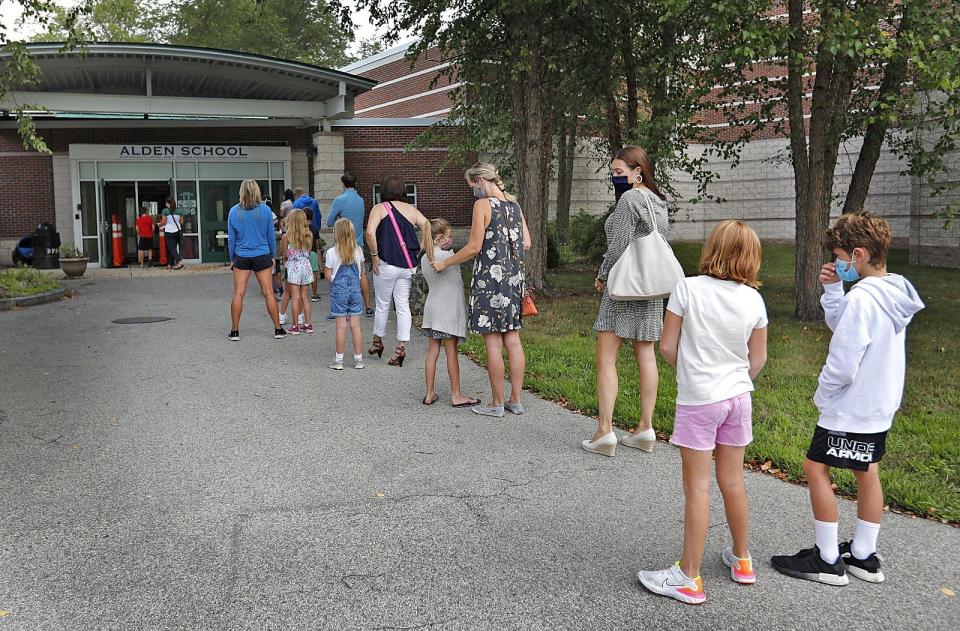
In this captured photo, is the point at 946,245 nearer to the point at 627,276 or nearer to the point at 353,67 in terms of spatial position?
the point at 627,276

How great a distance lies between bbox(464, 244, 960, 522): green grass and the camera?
18.6 ft

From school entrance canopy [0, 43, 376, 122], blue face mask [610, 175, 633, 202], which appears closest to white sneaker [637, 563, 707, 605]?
blue face mask [610, 175, 633, 202]

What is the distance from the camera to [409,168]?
29.2 metres

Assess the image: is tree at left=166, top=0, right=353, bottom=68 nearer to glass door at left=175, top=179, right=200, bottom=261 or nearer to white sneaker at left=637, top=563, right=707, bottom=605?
glass door at left=175, top=179, right=200, bottom=261

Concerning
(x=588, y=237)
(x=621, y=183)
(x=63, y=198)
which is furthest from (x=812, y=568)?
(x=63, y=198)

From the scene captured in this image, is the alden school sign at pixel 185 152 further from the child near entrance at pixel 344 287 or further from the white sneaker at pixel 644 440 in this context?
the white sneaker at pixel 644 440

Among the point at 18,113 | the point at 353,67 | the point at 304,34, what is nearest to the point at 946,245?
the point at 18,113

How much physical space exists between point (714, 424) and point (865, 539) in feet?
3.11

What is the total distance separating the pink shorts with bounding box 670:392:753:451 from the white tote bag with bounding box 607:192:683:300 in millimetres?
1978

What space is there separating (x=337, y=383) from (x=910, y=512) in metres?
5.24

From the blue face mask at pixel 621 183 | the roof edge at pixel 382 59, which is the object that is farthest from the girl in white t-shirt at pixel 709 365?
the roof edge at pixel 382 59

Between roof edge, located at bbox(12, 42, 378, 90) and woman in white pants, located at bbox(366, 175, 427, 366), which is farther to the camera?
roof edge, located at bbox(12, 42, 378, 90)

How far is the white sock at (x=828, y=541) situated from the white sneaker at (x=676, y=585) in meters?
0.59

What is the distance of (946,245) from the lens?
21641mm
